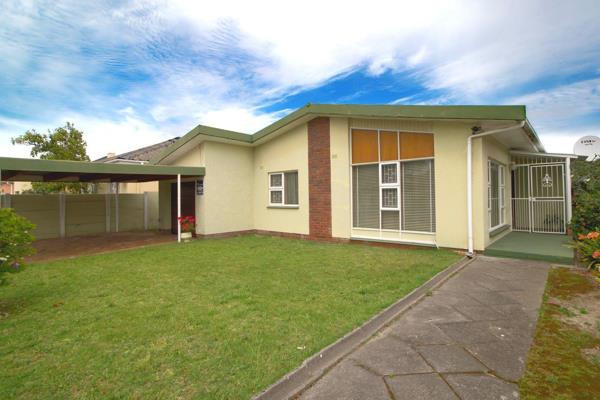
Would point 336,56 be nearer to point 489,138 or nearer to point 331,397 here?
point 489,138

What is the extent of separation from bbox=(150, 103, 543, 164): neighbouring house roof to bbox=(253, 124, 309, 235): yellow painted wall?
0.58 meters

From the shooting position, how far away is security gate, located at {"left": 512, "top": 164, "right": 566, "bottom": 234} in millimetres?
10211

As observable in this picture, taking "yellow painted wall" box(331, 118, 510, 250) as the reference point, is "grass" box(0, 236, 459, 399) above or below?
below

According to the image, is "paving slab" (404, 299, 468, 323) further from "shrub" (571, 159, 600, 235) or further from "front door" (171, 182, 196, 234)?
"front door" (171, 182, 196, 234)

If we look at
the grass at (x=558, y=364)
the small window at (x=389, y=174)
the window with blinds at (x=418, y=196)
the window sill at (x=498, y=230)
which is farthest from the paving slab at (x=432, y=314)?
the window sill at (x=498, y=230)

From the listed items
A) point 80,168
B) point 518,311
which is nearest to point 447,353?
point 518,311

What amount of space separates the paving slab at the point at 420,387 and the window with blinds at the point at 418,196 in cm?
600

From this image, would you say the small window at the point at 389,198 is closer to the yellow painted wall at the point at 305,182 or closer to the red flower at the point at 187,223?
the yellow painted wall at the point at 305,182

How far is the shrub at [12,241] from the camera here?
4.14 m

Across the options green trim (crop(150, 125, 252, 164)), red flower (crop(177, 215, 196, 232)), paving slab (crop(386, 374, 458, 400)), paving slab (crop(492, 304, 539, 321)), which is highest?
green trim (crop(150, 125, 252, 164))

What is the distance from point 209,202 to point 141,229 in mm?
6787

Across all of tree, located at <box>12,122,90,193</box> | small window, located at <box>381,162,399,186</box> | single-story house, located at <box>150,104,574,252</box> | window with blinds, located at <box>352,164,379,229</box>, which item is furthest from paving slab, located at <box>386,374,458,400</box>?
tree, located at <box>12,122,90,193</box>

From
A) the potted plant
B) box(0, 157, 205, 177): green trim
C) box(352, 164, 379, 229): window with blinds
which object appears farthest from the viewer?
the potted plant

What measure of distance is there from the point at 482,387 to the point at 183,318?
3.31m
